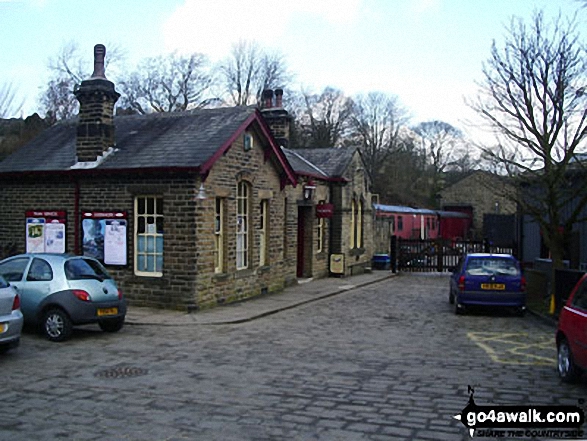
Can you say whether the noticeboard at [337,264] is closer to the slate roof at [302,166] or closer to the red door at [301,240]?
the red door at [301,240]

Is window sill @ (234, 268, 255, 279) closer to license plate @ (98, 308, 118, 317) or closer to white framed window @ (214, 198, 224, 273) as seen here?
white framed window @ (214, 198, 224, 273)

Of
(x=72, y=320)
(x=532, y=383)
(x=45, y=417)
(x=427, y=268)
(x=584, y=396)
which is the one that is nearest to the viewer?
(x=45, y=417)

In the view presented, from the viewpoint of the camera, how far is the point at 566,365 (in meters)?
8.38

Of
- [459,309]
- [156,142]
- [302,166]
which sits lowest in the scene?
[459,309]

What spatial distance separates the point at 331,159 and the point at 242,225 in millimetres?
10076

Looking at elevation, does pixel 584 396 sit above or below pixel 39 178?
below

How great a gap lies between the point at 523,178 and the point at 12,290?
40.1 feet

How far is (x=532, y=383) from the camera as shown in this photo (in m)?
8.42

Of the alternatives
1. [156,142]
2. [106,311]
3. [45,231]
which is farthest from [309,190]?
[106,311]

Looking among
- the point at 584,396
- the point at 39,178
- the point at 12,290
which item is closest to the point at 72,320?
the point at 12,290

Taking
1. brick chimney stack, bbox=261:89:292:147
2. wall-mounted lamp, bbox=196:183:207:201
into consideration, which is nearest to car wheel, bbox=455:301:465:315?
wall-mounted lamp, bbox=196:183:207:201

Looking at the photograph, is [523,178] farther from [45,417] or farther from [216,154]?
[45,417]

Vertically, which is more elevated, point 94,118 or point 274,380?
point 94,118

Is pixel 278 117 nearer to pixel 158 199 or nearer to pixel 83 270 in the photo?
pixel 158 199
